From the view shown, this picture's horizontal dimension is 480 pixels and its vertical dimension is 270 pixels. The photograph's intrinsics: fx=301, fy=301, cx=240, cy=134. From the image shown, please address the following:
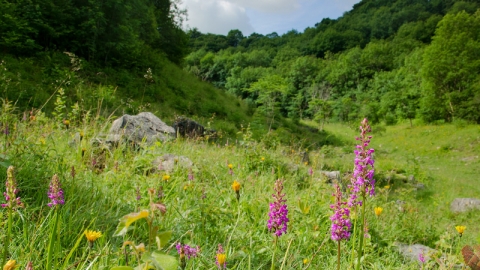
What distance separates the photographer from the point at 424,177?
9023 mm

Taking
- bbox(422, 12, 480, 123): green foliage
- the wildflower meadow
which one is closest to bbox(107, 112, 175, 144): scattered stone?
the wildflower meadow

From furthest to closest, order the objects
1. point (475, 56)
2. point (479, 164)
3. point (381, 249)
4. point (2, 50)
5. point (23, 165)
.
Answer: point (475, 56)
point (479, 164)
point (2, 50)
point (381, 249)
point (23, 165)

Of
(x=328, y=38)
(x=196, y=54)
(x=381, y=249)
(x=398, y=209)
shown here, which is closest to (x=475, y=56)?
(x=398, y=209)

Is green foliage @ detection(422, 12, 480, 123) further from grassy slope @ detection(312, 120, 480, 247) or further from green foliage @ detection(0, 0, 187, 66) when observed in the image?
green foliage @ detection(0, 0, 187, 66)

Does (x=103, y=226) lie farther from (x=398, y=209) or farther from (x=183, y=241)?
(x=398, y=209)

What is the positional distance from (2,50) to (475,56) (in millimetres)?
27467

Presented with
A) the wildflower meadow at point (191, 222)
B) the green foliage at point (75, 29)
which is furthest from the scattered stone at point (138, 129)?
the green foliage at point (75, 29)

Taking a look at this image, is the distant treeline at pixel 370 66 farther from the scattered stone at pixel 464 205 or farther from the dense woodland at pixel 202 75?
the scattered stone at pixel 464 205

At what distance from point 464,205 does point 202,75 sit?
18.6 meters

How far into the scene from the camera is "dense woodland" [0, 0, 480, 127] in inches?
325

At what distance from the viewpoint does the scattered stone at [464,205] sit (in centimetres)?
648

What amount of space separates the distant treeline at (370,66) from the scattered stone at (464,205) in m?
9.33

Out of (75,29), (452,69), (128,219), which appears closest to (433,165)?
(452,69)

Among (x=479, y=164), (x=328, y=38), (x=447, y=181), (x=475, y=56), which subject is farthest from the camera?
(x=328, y=38)
